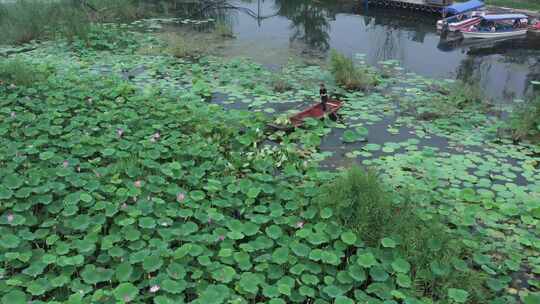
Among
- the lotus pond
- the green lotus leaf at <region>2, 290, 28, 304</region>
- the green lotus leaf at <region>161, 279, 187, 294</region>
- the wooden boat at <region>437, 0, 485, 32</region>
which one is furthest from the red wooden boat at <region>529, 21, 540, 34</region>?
the green lotus leaf at <region>2, 290, 28, 304</region>

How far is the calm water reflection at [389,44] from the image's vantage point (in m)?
10.2

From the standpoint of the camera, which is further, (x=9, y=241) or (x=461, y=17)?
(x=461, y=17)

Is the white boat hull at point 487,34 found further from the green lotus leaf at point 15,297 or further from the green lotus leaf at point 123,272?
the green lotus leaf at point 15,297

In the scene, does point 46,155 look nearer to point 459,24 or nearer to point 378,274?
point 378,274

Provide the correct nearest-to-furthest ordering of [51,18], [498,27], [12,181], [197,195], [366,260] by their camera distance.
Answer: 1. [366,260]
2. [12,181]
3. [197,195]
4. [51,18]
5. [498,27]

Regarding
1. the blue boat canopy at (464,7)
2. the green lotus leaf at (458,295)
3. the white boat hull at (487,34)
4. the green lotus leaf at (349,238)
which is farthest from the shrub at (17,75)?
the blue boat canopy at (464,7)

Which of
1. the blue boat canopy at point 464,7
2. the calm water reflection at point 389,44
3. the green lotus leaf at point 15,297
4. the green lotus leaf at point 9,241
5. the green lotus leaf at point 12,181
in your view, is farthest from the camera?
the blue boat canopy at point 464,7

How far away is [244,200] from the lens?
177 inches

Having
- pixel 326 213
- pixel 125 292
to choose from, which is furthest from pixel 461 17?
pixel 125 292

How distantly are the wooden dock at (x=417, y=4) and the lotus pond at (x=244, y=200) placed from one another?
8717 millimetres

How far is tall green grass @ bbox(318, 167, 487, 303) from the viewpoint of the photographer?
11.8 feet

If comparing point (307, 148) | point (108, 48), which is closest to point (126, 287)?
point (307, 148)

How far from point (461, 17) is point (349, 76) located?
262 inches

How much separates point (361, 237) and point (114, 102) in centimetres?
432
